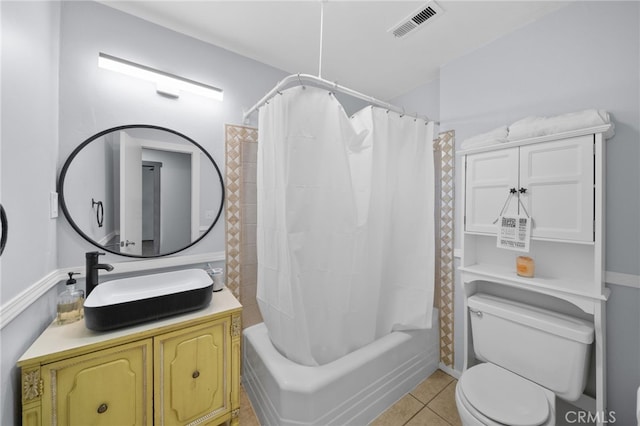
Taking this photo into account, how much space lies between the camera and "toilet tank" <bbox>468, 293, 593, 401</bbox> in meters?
1.23

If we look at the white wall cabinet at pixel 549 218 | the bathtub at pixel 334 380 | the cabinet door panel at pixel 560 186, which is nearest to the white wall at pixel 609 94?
the white wall cabinet at pixel 549 218

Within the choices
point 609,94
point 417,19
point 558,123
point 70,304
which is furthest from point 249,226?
point 609,94

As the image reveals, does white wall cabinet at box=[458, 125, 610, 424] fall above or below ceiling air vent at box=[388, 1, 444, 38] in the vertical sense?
below

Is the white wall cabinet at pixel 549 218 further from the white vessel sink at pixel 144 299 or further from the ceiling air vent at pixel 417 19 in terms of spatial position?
the white vessel sink at pixel 144 299

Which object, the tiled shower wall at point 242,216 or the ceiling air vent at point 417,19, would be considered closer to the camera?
the ceiling air vent at point 417,19

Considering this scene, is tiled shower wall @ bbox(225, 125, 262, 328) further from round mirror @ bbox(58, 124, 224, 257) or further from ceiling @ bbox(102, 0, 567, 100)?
ceiling @ bbox(102, 0, 567, 100)

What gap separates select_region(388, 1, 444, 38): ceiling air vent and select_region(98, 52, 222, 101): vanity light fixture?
1333 millimetres

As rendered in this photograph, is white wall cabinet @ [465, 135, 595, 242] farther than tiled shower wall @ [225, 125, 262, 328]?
No

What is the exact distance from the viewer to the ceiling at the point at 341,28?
56.9 inches

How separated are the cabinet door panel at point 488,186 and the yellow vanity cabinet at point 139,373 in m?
1.66

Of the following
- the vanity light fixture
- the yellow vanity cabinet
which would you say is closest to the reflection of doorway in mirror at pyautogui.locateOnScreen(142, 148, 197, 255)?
the vanity light fixture

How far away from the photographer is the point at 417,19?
5.03 ft

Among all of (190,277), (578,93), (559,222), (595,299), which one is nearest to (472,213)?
(559,222)

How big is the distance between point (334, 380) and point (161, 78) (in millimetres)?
2134
